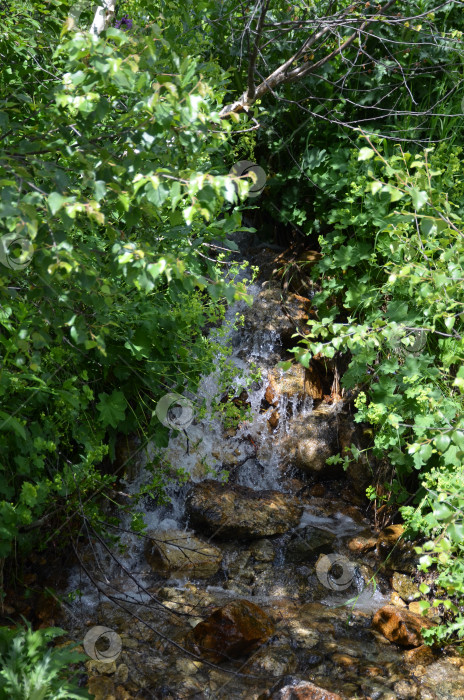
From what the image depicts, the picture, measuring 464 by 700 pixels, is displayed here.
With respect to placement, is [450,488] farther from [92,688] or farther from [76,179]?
[76,179]

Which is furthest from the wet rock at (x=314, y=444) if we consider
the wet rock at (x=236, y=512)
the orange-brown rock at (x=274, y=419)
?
the wet rock at (x=236, y=512)

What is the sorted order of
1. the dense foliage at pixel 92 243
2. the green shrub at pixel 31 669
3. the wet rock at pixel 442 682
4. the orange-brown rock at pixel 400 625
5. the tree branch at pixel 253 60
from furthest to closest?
the orange-brown rock at pixel 400 625
the tree branch at pixel 253 60
the wet rock at pixel 442 682
the green shrub at pixel 31 669
the dense foliage at pixel 92 243

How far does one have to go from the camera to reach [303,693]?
2.78m

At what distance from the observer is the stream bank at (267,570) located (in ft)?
9.91

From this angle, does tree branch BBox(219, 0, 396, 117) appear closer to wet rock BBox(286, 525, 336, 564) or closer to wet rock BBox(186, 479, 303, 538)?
wet rock BBox(186, 479, 303, 538)

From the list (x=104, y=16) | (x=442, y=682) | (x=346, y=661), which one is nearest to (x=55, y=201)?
(x=104, y=16)

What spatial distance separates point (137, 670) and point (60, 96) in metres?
2.49

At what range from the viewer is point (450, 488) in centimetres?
318

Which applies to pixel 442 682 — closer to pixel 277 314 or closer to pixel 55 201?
pixel 55 201

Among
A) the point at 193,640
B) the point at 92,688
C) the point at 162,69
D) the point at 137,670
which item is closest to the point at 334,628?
the point at 193,640

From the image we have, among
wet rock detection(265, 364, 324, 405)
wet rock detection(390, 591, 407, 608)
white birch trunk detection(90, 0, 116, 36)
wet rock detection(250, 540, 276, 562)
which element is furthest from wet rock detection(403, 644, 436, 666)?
white birch trunk detection(90, 0, 116, 36)

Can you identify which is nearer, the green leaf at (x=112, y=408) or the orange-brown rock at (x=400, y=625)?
the green leaf at (x=112, y=408)

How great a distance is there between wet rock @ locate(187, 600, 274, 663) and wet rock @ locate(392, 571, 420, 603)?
1021 millimetres

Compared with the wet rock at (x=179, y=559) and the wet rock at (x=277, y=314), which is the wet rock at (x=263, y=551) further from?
the wet rock at (x=277, y=314)
